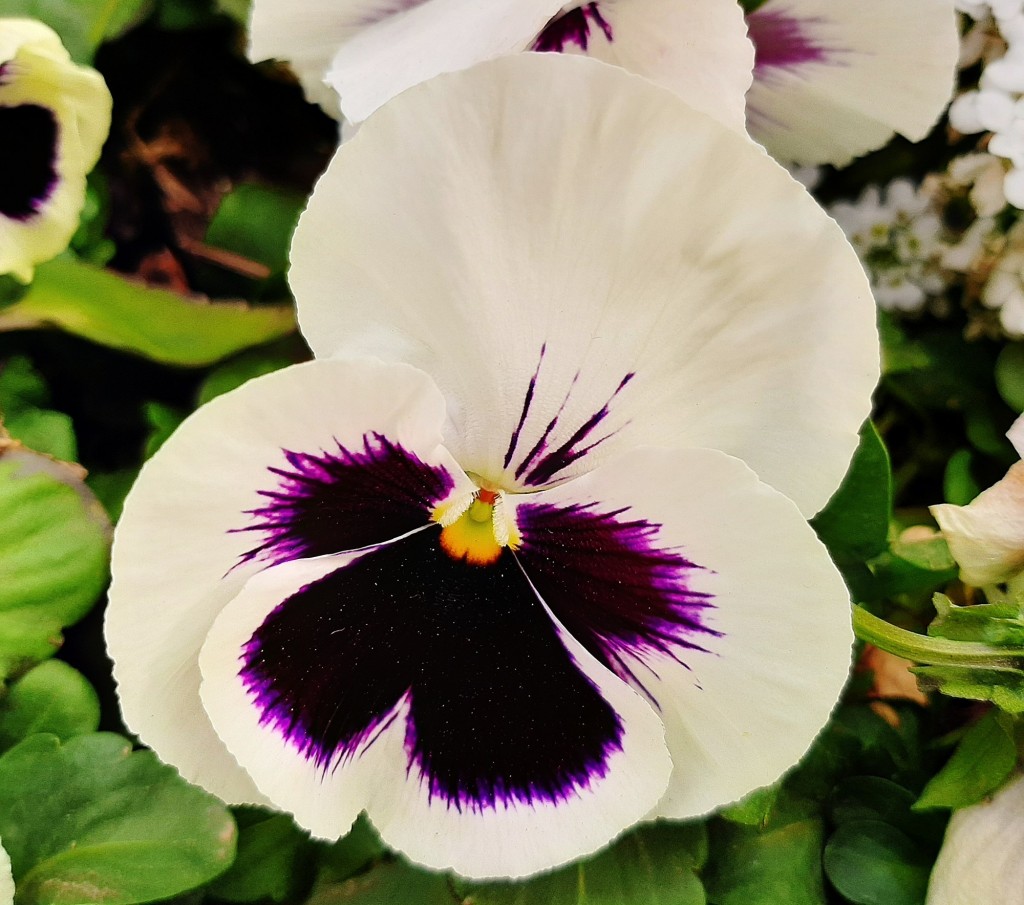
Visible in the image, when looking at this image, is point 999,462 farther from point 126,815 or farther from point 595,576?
point 126,815

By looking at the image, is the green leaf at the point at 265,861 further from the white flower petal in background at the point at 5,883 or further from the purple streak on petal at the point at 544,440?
the purple streak on petal at the point at 544,440

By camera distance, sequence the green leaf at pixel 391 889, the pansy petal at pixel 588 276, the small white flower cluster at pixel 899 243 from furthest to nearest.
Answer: the small white flower cluster at pixel 899 243 → the green leaf at pixel 391 889 → the pansy petal at pixel 588 276

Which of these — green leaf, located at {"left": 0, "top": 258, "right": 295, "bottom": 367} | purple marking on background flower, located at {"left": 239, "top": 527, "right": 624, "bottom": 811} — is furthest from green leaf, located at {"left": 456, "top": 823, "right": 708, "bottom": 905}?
green leaf, located at {"left": 0, "top": 258, "right": 295, "bottom": 367}

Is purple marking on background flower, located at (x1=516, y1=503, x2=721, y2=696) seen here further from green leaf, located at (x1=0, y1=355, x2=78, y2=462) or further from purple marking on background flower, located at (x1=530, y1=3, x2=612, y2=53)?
green leaf, located at (x1=0, y1=355, x2=78, y2=462)

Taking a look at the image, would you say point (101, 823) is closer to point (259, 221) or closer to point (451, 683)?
point (451, 683)

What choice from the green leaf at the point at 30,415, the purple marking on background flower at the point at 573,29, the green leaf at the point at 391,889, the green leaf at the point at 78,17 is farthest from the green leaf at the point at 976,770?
the green leaf at the point at 78,17
